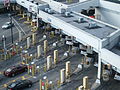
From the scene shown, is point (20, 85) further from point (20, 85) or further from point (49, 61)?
point (49, 61)

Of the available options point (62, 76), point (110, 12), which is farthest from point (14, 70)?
point (110, 12)

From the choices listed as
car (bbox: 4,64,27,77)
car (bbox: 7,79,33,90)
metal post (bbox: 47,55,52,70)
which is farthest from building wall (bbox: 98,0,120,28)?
car (bbox: 7,79,33,90)

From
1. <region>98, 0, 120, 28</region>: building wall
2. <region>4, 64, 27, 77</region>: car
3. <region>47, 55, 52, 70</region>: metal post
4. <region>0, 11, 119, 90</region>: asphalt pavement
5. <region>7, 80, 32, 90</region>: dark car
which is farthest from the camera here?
<region>98, 0, 120, 28</region>: building wall

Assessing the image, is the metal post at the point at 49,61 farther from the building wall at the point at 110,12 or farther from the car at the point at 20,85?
the building wall at the point at 110,12

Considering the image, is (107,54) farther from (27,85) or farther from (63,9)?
(63,9)

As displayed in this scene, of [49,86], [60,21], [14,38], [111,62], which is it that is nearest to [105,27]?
[60,21]

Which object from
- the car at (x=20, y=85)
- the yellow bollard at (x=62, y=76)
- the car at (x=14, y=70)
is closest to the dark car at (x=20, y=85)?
the car at (x=20, y=85)

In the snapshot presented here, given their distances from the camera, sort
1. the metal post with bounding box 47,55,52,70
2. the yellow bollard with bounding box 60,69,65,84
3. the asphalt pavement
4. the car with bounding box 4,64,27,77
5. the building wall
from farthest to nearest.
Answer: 1. the building wall
2. the metal post with bounding box 47,55,52,70
3. the car with bounding box 4,64,27,77
4. the asphalt pavement
5. the yellow bollard with bounding box 60,69,65,84

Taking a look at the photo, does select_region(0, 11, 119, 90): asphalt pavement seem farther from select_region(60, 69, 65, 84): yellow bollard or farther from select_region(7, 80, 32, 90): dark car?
select_region(7, 80, 32, 90): dark car
